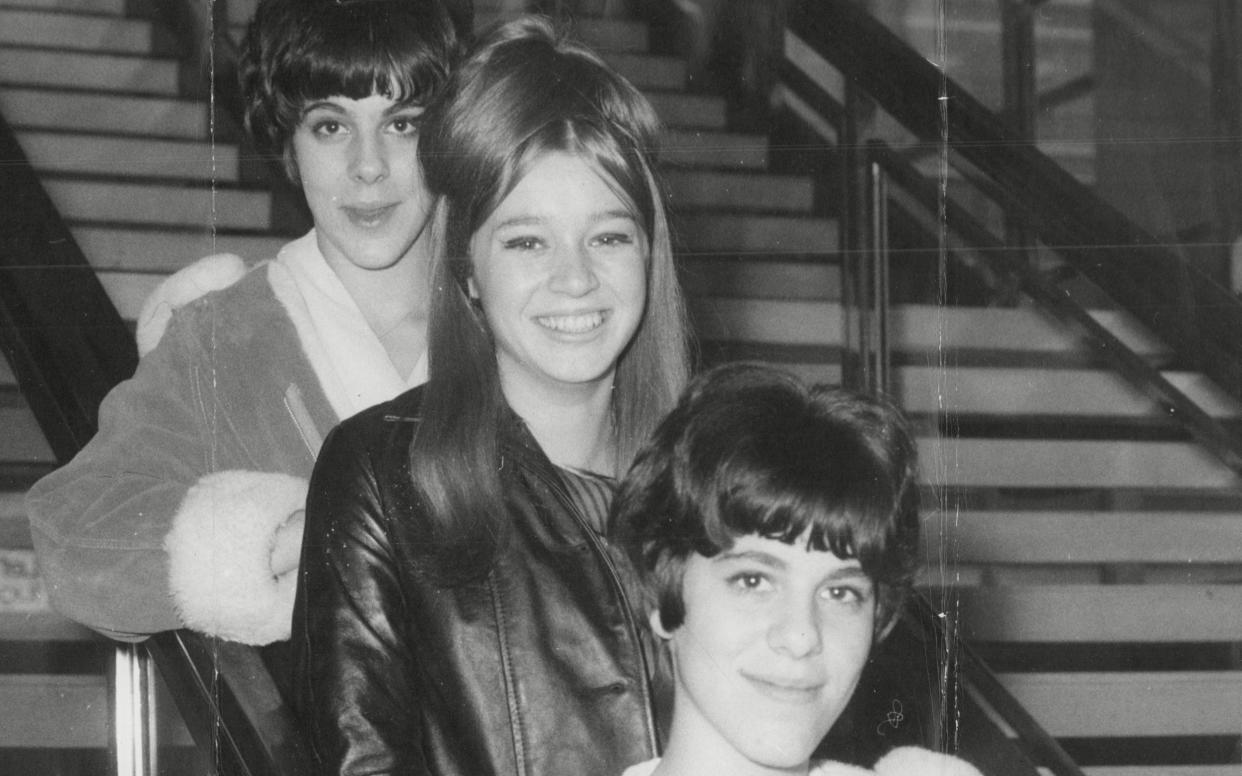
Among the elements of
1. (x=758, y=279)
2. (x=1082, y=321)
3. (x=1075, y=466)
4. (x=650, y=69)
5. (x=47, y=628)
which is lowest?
(x=47, y=628)

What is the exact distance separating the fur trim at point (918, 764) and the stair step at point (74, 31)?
159 cm

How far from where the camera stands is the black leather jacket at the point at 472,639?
→ 1.09m

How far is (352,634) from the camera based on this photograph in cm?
108

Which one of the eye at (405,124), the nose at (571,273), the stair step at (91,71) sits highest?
the stair step at (91,71)

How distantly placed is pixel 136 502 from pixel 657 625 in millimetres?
555

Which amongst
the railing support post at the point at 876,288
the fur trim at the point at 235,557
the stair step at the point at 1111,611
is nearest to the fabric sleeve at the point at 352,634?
the fur trim at the point at 235,557

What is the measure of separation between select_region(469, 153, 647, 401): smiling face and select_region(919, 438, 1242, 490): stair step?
2.73 feet

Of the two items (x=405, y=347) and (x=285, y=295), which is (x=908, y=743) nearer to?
(x=405, y=347)

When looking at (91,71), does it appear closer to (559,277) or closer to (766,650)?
(559,277)

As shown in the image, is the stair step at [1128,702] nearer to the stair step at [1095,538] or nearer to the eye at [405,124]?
the stair step at [1095,538]

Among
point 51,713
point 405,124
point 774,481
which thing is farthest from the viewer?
point 51,713

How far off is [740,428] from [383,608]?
331mm

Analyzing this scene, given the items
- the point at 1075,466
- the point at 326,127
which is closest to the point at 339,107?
the point at 326,127

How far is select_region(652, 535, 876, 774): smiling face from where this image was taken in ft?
3.32
